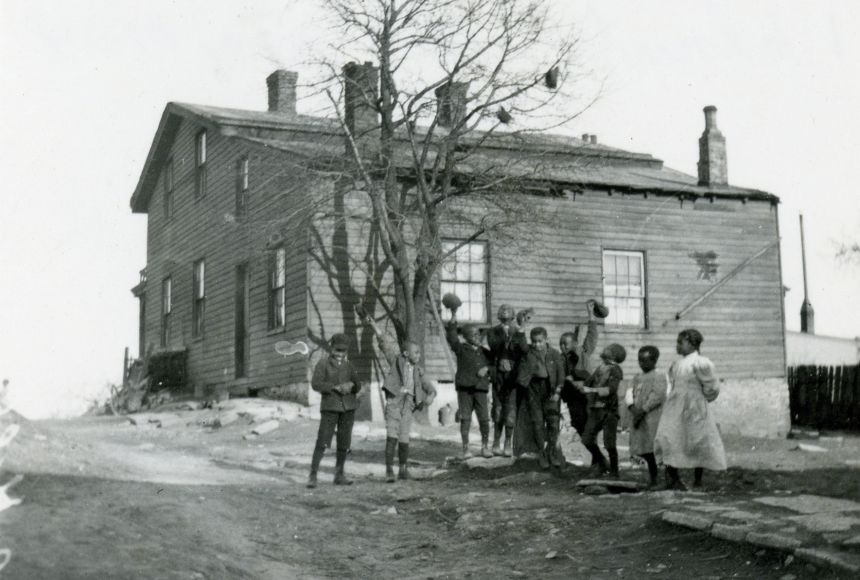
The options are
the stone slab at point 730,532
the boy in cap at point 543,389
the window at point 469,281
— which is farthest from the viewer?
the window at point 469,281

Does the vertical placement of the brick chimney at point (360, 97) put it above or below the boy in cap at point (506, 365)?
above

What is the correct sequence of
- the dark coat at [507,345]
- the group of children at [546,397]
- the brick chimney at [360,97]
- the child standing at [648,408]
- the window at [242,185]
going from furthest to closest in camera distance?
the window at [242,185]
the brick chimney at [360,97]
the dark coat at [507,345]
the child standing at [648,408]
the group of children at [546,397]

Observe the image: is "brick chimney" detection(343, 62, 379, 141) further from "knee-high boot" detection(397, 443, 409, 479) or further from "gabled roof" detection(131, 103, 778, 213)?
"knee-high boot" detection(397, 443, 409, 479)

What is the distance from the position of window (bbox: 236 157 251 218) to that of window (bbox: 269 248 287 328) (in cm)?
187

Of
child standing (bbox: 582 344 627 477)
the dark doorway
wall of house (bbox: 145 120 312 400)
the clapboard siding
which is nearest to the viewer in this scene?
child standing (bbox: 582 344 627 477)

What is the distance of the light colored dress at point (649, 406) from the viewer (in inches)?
380

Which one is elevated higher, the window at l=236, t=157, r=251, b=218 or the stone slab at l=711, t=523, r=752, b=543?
the window at l=236, t=157, r=251, b=218

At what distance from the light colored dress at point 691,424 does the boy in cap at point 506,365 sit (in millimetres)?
2673

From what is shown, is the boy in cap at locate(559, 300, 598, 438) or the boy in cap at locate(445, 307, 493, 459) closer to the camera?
the boy in cap at locate(559, 300, 598, 438)

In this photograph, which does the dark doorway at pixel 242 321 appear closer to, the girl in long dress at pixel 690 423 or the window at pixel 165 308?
the window at pixel 165 308

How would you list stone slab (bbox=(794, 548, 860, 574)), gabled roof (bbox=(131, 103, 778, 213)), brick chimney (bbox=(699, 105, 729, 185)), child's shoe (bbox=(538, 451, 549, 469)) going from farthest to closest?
brick chimney (bbox=(699, 105, 729, 185)) → gabled roof (bbox=(131, 103, 778, 213)) → child's shoe (bbox=(538, 451, 549, 469)) → stone slab (bbox=(794, 548, 860, 574))

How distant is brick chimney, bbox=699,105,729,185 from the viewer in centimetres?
2234

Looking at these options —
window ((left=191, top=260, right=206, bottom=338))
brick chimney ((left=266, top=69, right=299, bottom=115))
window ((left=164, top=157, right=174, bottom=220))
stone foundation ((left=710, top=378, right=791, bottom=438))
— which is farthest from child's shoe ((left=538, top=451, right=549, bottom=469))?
window ((left=164, top=157, right=174, bottom=220))

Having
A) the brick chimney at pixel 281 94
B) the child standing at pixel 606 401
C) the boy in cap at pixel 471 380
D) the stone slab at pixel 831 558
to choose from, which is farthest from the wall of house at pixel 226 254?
the stone slab at pixel 831 558
